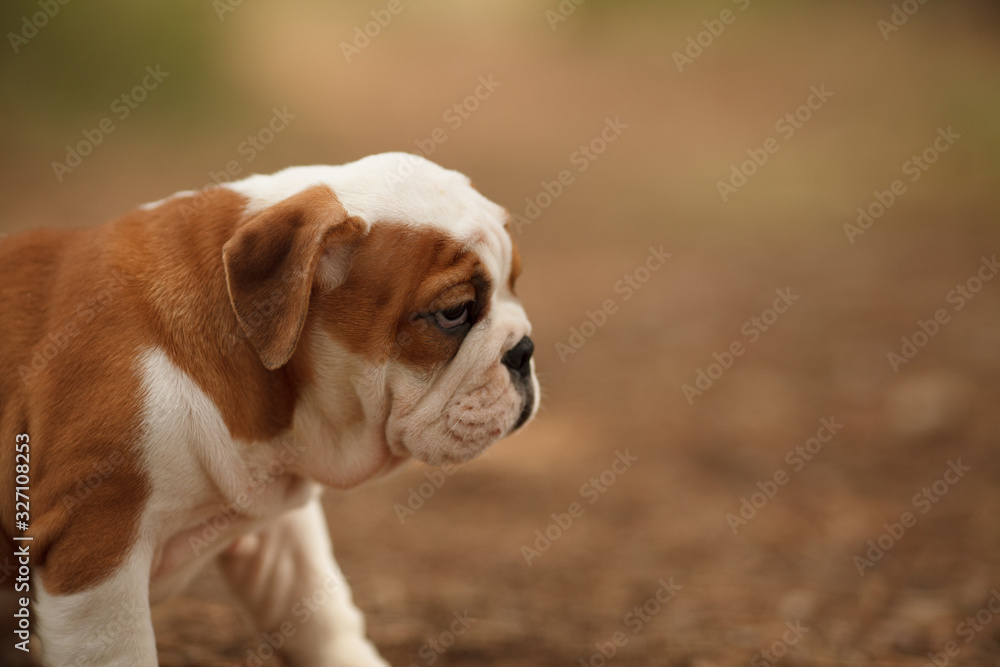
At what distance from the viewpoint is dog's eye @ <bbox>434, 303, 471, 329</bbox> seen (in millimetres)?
3230

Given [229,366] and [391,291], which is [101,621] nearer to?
Answer: [229,366]

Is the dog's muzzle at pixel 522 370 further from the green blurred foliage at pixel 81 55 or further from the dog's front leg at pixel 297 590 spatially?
the green blurred foliage at pixel 81 55

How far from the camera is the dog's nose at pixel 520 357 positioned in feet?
11.3

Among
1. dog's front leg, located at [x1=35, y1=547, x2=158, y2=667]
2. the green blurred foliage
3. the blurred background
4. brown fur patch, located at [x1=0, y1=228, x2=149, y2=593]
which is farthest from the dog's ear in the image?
the green blurred foliage

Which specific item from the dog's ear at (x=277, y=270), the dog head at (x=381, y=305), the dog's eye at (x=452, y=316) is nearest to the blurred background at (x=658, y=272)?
the dog head at (x=381, y=305)

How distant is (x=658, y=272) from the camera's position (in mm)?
11125

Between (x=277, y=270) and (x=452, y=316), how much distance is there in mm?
634

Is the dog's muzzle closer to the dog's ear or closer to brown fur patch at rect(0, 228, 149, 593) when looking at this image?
the dog's ear

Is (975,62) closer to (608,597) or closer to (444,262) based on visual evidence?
(608,597)

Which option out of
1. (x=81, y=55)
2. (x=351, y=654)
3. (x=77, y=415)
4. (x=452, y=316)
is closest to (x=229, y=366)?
(x=77, y=415)

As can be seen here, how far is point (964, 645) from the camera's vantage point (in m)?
4.45

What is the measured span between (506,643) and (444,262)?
2256 millimetres

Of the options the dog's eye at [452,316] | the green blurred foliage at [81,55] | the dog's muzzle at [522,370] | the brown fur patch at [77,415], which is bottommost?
the green blurred foliage at [81,55]

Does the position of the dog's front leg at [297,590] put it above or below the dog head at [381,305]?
below
